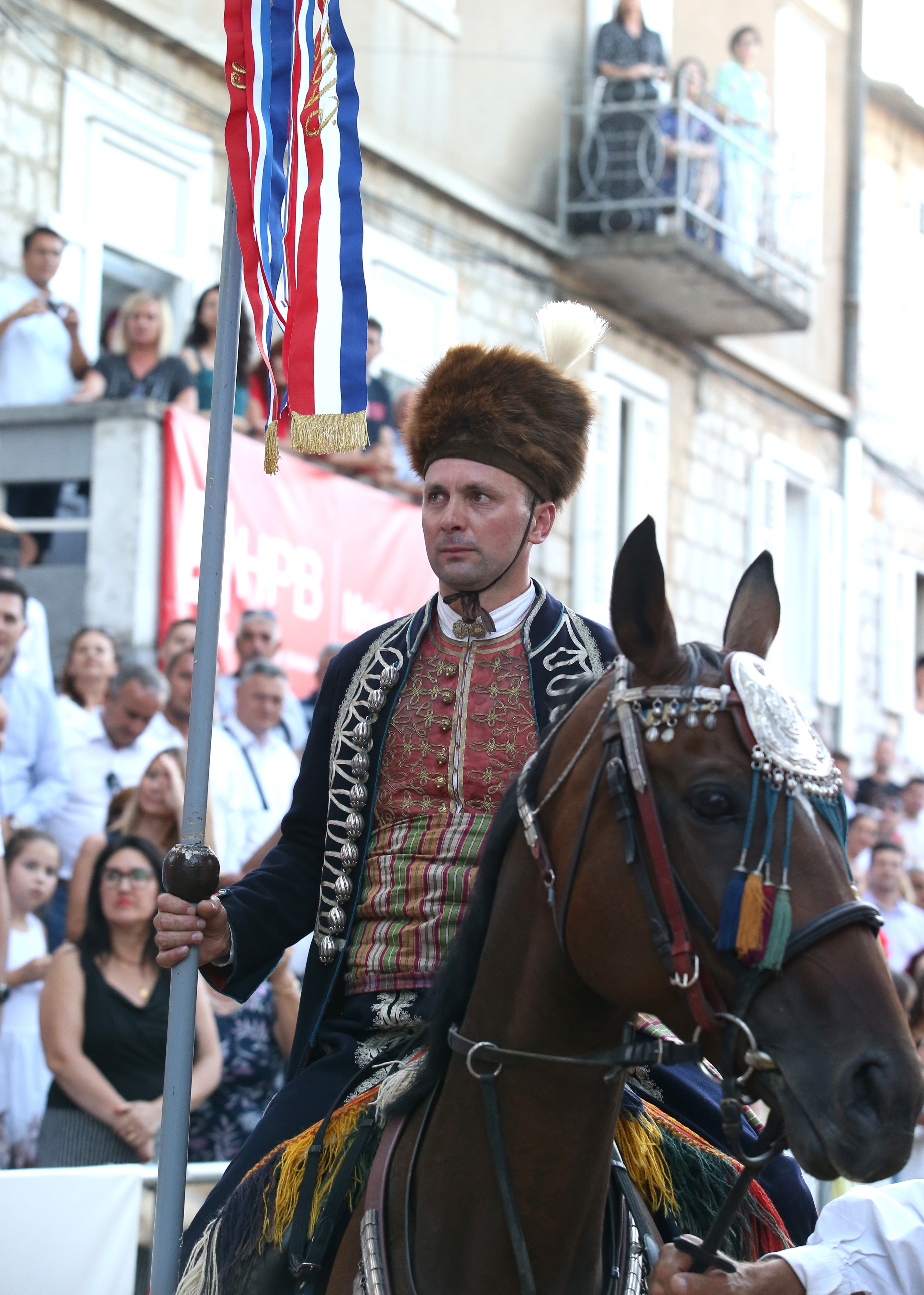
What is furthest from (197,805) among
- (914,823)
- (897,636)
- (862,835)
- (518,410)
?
(897,636)

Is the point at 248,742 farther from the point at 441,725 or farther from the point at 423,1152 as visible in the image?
the point at 423,1152

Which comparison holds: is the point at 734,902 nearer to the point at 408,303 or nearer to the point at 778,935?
the point at 778,935

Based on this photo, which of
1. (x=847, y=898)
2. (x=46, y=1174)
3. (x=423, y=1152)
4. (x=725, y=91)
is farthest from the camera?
(x=725, y=91)

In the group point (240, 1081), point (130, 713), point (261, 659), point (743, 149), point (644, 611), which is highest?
point (743, 149)

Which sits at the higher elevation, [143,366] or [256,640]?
[143,366]

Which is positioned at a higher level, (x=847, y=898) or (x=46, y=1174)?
(x=847, y=898)

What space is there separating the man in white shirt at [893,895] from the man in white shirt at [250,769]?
3.42m

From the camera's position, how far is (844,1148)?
2.02 meters

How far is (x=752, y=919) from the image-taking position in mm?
2148

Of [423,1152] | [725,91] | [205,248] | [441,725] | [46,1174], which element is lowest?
[46,1174]

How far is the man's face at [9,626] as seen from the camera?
261 inches

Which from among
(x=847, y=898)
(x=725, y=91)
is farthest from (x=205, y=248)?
(x=847, y=898)

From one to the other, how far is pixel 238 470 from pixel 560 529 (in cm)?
520

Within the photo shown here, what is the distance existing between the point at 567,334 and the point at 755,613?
987mm
